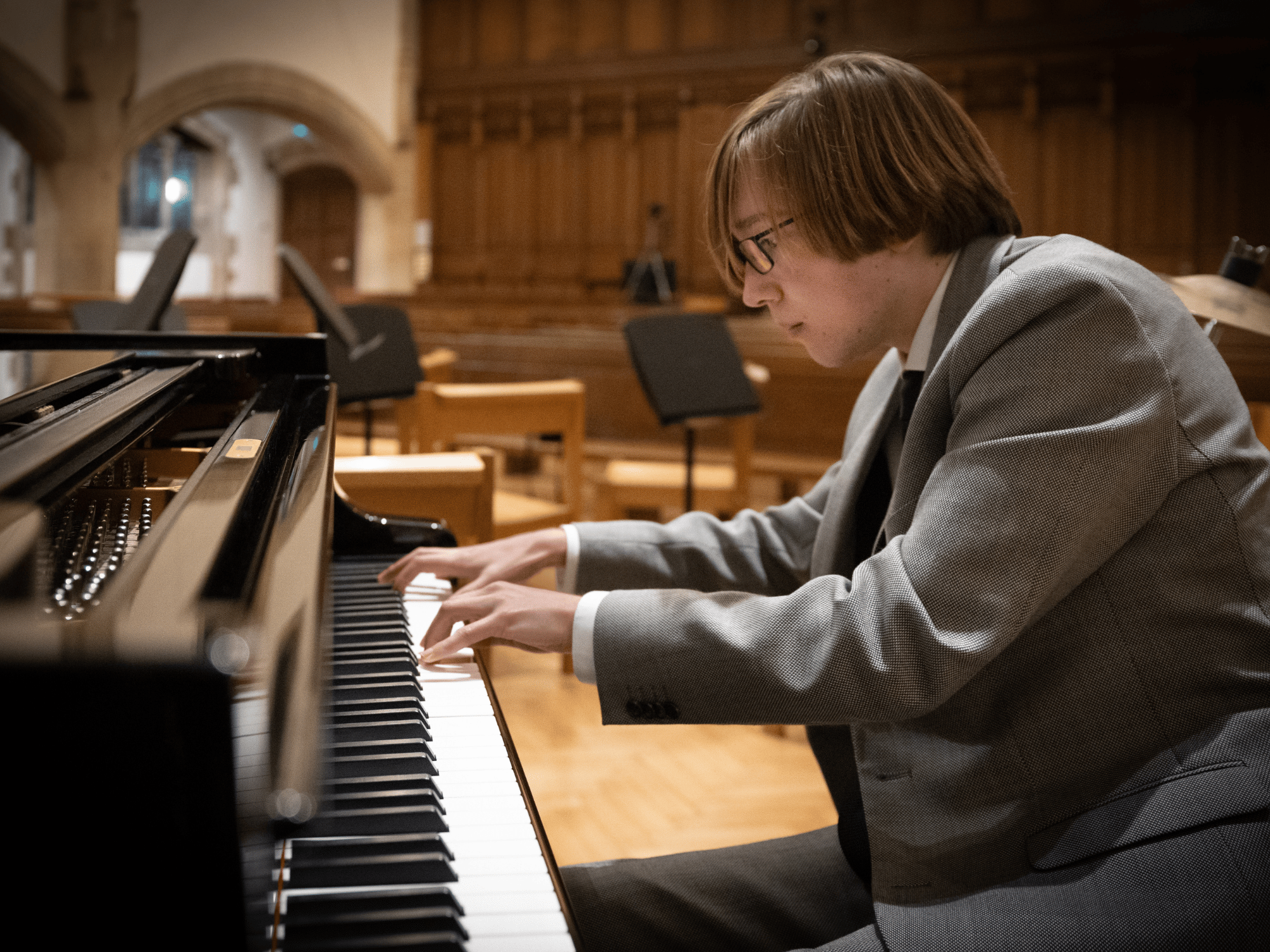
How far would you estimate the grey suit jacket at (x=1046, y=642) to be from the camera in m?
1.00

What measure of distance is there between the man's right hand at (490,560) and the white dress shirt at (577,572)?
2 centimetres

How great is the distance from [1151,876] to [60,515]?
1.16m

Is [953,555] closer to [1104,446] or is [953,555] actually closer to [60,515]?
[1104,446]

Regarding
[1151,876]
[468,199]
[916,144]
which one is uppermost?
→ [468,199]

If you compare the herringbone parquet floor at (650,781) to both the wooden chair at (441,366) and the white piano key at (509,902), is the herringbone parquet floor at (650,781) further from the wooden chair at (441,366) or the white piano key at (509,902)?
the wooden chair at (441,366)

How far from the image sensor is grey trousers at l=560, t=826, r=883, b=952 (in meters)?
1.30

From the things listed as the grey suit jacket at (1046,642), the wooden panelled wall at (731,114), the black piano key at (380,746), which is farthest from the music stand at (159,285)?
the wooden panelled wall at (731,114)

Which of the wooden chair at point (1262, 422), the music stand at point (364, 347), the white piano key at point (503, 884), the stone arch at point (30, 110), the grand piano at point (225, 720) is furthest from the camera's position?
the stone arch at point (30, 110)

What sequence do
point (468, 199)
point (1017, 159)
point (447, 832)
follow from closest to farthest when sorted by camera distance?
1. point (447, 832)
2. point (1017, 159)
3. point (468, 199)

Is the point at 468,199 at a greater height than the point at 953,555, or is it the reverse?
the point at 468,199

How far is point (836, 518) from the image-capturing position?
141 centimetres

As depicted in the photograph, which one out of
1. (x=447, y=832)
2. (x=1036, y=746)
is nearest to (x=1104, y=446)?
(x=1036, y=746)

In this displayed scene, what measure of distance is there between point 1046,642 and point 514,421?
304 centimetres

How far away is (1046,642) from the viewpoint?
1.09 meters
